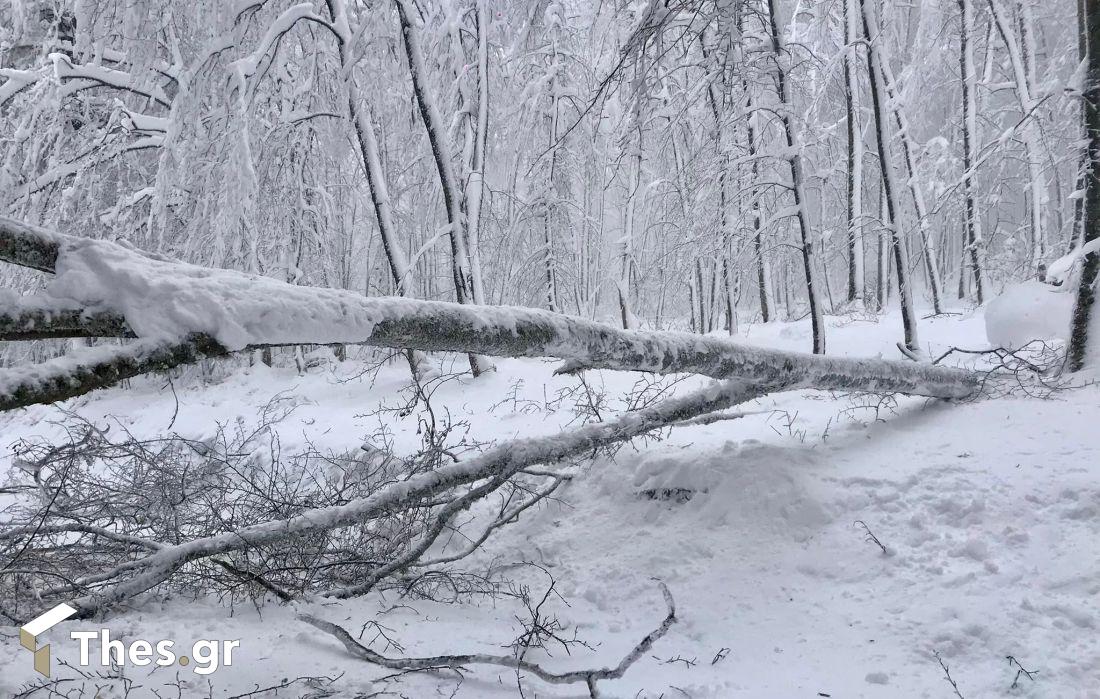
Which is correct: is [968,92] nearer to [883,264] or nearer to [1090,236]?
[883,264]

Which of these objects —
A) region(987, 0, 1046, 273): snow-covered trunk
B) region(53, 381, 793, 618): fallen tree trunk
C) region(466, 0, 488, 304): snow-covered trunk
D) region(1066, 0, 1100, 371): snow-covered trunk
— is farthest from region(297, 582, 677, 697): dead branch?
region(987, 0, 1046, 273): snow-covered trunk

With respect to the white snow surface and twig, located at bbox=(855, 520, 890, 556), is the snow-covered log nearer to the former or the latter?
the white snow surface

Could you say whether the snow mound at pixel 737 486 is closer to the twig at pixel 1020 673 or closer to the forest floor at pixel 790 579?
the forest floor at pixel 790 579

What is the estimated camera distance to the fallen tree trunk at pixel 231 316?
5.27 feet

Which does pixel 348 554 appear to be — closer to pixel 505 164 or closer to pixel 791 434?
pixel 791 434

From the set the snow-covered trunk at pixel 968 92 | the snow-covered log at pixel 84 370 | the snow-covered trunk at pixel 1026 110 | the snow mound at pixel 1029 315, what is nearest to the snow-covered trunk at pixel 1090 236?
the snow mound at pixel 1029 315

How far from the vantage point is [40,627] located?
2578mm

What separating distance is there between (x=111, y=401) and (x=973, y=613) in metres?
13.7

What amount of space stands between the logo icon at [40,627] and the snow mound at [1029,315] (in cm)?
786

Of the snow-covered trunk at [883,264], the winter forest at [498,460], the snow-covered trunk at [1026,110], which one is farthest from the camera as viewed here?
the snow-covered trunk at [883,264]

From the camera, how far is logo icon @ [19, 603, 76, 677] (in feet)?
8.25

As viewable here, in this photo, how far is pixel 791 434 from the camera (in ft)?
14.3

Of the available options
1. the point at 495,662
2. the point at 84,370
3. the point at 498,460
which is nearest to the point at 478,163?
the point at 498,460

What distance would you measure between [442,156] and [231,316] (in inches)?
288
